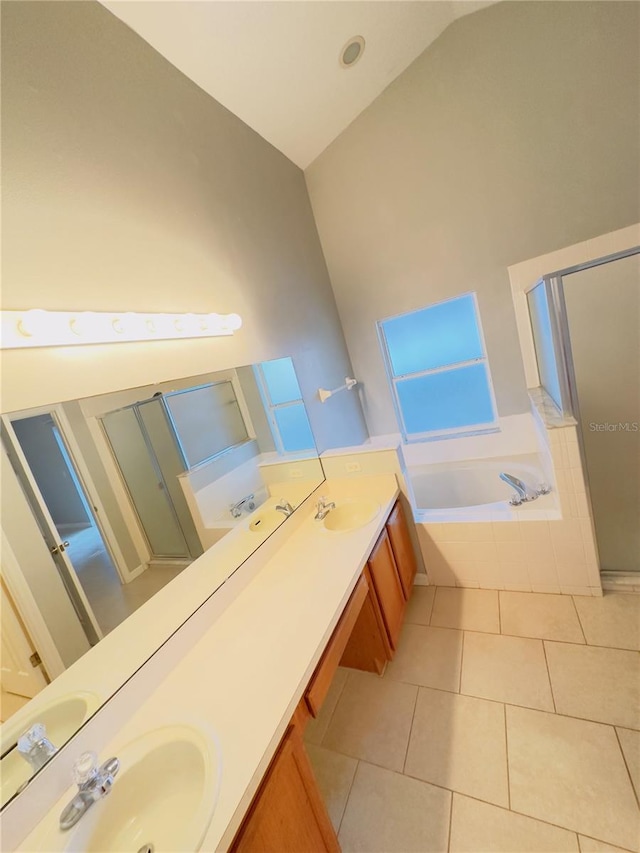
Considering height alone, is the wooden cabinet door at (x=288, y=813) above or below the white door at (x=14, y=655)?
below

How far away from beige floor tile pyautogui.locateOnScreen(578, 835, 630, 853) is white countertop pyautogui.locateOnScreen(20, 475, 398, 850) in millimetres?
1006

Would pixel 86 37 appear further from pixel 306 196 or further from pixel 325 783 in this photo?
pixel 325 783

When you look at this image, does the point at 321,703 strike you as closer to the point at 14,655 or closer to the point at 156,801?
the point at 156,801

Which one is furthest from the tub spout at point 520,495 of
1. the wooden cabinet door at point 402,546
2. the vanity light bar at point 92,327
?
the vanity light bar at point 92,327

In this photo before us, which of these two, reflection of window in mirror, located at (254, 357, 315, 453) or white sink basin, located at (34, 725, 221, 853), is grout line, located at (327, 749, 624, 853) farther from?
reflection of window in mirror, located at (254, 357, 315, 453)

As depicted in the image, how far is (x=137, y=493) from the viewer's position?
1217 millimetres

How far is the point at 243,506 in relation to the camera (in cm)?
172

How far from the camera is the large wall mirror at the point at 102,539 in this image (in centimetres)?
88

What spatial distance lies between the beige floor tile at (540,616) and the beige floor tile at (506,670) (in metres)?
0.07

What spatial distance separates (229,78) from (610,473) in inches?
119

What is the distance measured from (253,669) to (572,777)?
1.23 m

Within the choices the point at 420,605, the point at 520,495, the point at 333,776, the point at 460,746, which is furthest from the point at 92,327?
the point at 520,495

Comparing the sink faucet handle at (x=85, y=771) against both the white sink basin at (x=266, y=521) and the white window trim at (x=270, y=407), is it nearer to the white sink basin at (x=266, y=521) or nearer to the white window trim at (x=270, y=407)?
the white sink basin at (x=266, y=521)

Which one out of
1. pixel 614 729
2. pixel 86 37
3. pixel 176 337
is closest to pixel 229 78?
pixel 86 37
